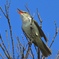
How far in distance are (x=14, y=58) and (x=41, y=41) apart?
4.94 ft

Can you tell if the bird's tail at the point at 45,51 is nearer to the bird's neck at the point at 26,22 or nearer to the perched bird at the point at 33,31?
the perched bird at the point at 33,31

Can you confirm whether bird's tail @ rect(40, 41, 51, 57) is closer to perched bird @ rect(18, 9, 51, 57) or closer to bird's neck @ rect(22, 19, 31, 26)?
perched bird @ rect(18, 9, 51, 57)

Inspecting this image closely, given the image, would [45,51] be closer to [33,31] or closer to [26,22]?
[33,31]

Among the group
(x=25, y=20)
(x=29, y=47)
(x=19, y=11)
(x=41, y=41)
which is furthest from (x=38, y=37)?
(x=29, y=47)

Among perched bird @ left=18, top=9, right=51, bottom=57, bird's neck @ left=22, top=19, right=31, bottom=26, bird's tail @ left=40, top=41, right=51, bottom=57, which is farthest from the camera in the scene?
bird's neck @ left=22, top=19, right=31, bottom=26

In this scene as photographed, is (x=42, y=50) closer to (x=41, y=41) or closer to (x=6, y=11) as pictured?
(x=41, y=41)

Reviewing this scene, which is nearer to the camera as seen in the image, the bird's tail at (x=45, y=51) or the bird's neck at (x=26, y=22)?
the bird's tail at (x=45, y=51)

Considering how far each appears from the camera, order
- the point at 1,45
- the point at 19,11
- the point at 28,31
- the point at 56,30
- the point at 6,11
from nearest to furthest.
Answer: the point at 1,45 → the point at 6,11 → the point at 56,30 → the point at 19,11 → the point at 28,31

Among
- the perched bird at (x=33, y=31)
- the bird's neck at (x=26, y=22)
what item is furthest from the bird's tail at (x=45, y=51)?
the bird's neck at (x=26, y=22)

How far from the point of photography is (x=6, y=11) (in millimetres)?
3223

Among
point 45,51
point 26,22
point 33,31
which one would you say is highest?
point 26,22

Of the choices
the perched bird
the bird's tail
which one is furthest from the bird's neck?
the bird's tail

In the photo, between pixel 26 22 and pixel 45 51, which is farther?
pixel 26 22

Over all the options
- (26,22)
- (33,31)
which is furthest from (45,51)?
(26,22)
